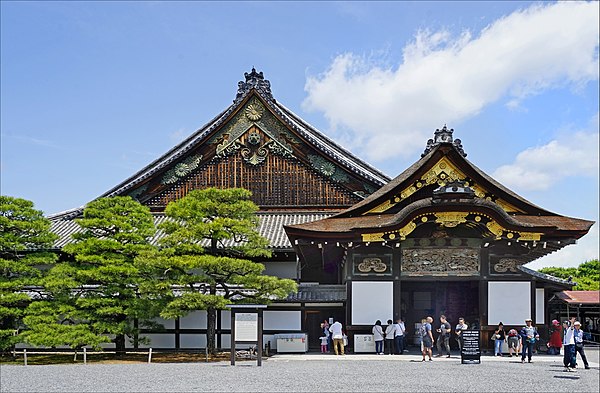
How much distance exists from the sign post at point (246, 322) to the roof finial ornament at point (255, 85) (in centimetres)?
1413

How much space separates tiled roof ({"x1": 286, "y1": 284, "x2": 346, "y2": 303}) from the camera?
22.1m

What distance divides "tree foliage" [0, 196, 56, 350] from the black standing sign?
13.3 m

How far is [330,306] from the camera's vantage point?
22.8 metres

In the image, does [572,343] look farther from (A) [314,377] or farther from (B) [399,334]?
(A) [314,377]

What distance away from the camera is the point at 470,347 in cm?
1645

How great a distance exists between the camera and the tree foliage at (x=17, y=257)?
822 inches

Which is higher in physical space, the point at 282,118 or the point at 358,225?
the point at 282,118

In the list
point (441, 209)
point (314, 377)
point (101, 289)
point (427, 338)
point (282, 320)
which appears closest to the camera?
point (314, 377)

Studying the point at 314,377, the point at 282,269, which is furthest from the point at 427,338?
the point at 282,269

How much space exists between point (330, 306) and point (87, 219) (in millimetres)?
8647

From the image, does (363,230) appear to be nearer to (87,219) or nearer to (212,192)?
(212,192)

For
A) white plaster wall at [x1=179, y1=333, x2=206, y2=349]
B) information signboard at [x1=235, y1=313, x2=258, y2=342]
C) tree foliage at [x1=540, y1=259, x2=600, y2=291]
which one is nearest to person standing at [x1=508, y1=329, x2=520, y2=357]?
information signboard at [x1=235, y1=313, x2=258, y2=342]

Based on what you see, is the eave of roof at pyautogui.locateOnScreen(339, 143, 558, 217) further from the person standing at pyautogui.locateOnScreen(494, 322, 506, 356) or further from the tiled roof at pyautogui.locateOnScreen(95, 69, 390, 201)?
the tiled roof at pyautogui.locateOnScreen(95, 69, 390, 201)

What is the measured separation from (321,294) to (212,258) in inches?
194
